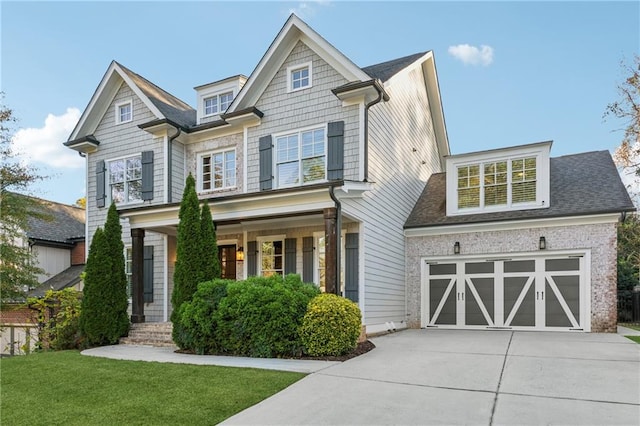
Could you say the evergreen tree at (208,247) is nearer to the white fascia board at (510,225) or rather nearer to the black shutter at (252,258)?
the black shutter at (252,258)

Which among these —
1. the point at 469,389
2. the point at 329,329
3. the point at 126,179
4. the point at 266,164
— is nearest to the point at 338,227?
the point at 329,329

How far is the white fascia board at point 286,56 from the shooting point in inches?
424

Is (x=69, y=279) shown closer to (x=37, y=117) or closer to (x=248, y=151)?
(x=37, y=117)

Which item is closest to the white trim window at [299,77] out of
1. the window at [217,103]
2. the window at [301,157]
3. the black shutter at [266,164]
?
the window at [301,157]

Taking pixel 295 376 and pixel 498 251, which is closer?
pixel 295 376

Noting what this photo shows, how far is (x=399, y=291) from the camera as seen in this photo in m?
12.7

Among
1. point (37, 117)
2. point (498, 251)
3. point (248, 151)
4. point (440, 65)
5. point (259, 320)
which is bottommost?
point (259, 320)

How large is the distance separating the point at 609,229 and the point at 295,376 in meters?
9.37

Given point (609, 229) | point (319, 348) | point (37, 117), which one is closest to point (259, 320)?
point (319, 348)

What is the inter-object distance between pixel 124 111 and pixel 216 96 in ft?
10.4

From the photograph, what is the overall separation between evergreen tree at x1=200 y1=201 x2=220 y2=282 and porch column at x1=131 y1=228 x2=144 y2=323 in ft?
8.68

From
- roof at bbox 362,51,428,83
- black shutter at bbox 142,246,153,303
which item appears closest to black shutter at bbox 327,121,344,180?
roof at bbox 362,51,428,83

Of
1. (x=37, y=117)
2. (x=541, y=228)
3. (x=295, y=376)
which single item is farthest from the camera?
(x=37, y=117)

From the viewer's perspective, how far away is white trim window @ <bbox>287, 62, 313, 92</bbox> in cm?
1158
